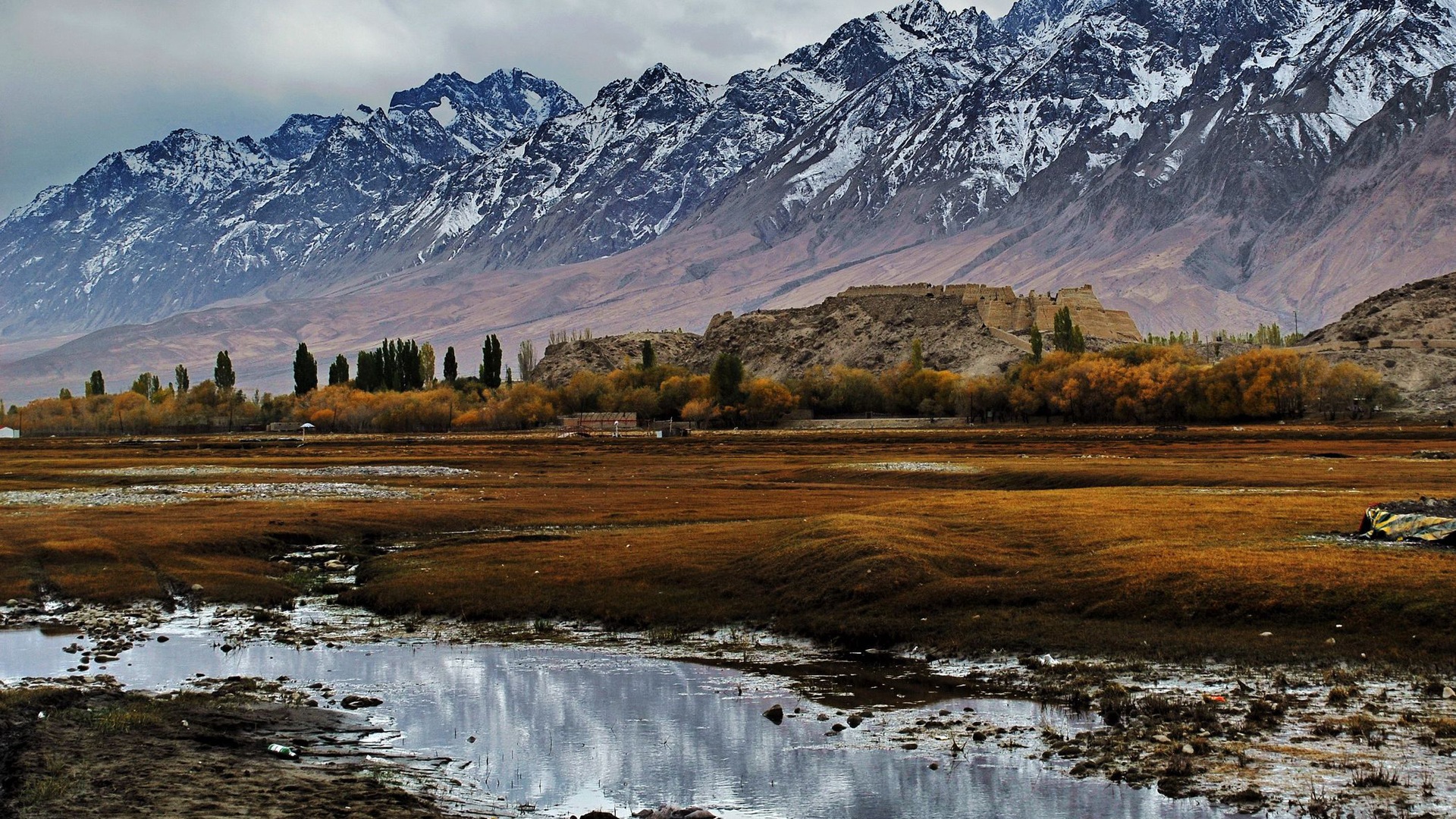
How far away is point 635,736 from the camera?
77.9ft

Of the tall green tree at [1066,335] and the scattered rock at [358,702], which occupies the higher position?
the tall green tree at [1066,335]

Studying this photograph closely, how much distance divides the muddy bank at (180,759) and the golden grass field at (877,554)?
11.1 meters

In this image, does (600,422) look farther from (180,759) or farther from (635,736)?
(180,759)

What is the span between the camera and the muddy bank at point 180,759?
61.9 ft

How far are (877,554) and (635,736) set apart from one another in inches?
531

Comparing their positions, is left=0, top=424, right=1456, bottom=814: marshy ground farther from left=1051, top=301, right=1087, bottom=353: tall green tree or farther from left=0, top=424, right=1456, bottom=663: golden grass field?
left=1051, top=301, right=1087, bottom=353: tall green tree

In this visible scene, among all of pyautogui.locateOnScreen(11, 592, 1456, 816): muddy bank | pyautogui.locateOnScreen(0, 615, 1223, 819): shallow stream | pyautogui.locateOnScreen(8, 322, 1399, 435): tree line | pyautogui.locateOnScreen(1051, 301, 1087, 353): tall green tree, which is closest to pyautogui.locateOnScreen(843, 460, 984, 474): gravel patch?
pyautogui.locateOnScreen(11, 592, 1456, 816): muddy bank

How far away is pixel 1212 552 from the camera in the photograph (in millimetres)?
34969

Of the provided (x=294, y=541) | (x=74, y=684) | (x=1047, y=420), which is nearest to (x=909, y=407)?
(x=1047, y=420)

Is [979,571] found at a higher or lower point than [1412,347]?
lower

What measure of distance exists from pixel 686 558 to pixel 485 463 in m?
61.4

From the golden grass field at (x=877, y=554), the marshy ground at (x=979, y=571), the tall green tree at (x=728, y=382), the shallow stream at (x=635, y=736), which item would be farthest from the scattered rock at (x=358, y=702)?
the tall green tree at (x=728, y=382)

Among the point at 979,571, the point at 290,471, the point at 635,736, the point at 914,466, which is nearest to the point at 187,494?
the point at 290,471

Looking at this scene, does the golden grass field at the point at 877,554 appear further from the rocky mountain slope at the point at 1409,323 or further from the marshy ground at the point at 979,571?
the rocky mountain slope at the point at 1409,323
